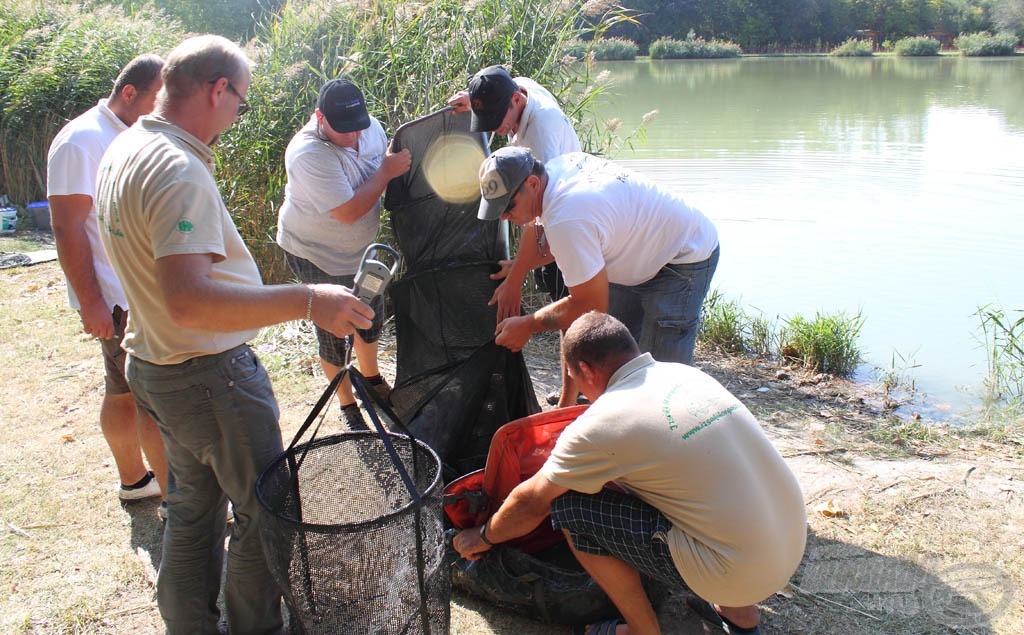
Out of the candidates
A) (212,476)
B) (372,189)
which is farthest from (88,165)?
(212,476)

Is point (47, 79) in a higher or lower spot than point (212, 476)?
higher

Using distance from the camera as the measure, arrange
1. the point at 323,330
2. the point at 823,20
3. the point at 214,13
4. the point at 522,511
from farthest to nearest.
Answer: the point at 823,20
the point at 214,13
the point at 323,330
the point at 522,511

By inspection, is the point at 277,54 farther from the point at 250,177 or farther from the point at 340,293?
the point at 340,293

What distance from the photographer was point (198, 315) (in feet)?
6.40

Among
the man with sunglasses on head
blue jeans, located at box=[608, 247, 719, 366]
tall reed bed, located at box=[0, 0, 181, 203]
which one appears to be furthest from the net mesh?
tall reed bed, located at box=[0, 0, 181, 203]

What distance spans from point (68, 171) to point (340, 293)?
4.73 ft

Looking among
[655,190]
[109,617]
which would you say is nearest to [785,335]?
[655,190]

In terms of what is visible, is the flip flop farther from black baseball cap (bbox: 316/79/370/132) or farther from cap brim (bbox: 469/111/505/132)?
black baseball cap (bbox: 316/79/370/132)

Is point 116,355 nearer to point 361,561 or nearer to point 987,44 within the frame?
point 361,561

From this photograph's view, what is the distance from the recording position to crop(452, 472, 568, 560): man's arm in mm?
2349

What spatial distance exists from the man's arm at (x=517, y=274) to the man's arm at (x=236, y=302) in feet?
4.62

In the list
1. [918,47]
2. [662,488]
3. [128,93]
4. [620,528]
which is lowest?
[620,528]

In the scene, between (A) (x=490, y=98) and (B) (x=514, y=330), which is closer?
(B) (x=514, y=330)

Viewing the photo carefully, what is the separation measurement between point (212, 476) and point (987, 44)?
37.9 meters
